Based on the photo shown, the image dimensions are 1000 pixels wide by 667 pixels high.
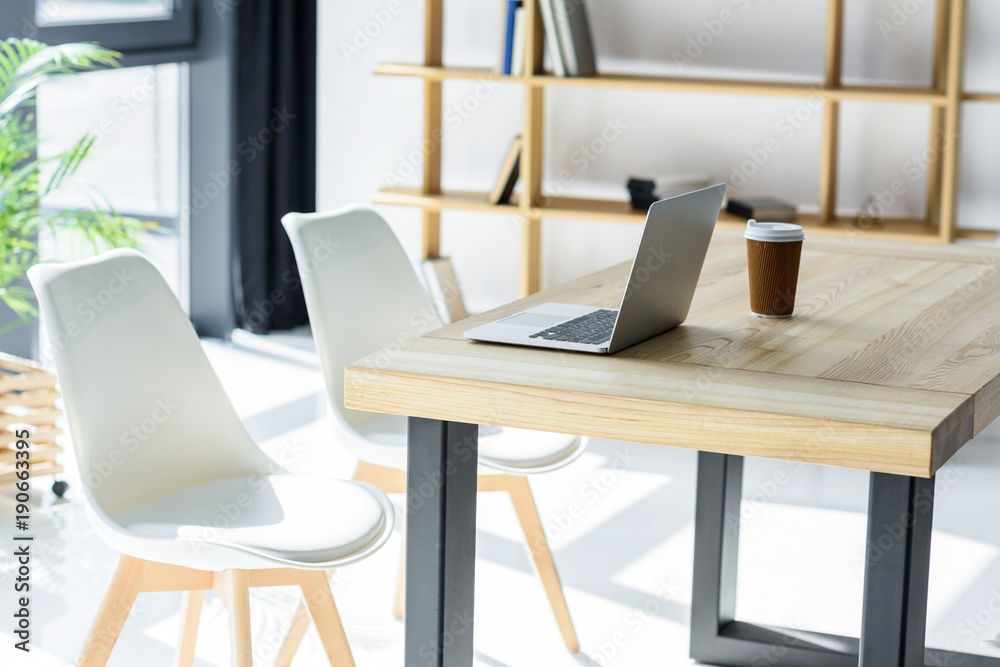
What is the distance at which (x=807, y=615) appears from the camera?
8.25ft

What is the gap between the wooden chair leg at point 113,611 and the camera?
1.69 m

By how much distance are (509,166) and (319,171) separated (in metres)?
0.93

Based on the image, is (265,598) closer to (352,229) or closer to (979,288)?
(352,229)

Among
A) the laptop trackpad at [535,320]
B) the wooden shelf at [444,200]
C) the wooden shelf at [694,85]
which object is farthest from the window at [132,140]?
the laptop trackpad at [535,320]

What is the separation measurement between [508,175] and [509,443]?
1.84 meters

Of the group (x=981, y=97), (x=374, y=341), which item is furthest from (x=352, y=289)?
(x=981, y=97)

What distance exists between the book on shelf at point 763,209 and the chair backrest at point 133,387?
208 centimetres

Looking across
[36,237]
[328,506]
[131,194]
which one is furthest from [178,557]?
[131,194]

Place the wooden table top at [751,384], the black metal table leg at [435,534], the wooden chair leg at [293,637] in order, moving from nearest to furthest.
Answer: the wooden table top at [751,384] → the black metal table leg at [435,534] → the wooden chair leg at [293,637]

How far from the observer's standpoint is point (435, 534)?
1.44 meters

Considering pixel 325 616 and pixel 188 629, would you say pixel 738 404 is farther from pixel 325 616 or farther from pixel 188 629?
pixel 188 629

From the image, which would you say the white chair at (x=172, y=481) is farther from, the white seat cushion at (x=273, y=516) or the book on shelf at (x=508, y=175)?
the book on shelf at (x=508, y=175)

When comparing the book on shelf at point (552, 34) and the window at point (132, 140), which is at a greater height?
the book on shelf at point (552, 34)

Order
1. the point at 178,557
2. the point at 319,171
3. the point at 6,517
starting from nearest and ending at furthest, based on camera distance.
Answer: the point at 178,557 < the point at 6,517 < the point at 319,171
